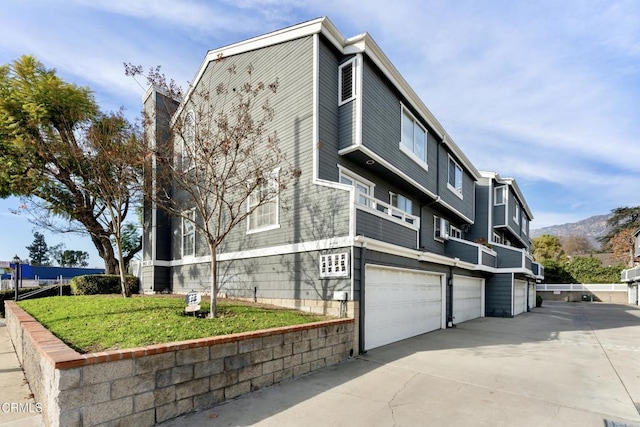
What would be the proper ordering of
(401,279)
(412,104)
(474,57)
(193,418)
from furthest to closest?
(412,104), (474,57), (401,279), (193,418)

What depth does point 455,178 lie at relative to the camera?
17312 millimetres

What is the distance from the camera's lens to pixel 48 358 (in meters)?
3.84

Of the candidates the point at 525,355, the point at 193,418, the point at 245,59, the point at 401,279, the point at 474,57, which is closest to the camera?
the point at 193,418

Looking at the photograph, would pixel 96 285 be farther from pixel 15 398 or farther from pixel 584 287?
pixel 584 287

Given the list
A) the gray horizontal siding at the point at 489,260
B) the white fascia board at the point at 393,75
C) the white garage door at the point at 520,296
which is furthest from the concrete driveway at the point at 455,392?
the white garage door at the point at 520,296

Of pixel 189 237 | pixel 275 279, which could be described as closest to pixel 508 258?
pixel 275 279

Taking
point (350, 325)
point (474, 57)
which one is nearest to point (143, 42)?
point (350, 325)

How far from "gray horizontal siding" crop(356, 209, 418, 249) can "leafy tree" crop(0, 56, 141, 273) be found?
7.32 meters

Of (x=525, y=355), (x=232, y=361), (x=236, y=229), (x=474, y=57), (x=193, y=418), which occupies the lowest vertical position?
(x=525, y=355)

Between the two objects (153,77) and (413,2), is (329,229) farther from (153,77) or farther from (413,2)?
(413,2)

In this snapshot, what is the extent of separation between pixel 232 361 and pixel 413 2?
8836mm

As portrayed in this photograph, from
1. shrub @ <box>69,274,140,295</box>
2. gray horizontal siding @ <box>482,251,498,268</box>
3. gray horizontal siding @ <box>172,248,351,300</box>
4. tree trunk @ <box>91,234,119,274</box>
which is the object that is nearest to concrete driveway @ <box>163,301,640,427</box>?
gray horizontal siding @ <box>172,248,351,300</box>

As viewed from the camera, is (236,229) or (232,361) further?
(236,229)

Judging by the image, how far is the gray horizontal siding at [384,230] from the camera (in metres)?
8.07
